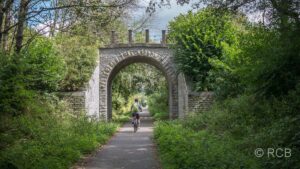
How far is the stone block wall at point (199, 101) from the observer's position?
67.2ft

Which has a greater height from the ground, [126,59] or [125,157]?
[126,59]

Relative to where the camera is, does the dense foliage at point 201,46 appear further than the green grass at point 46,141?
Yes

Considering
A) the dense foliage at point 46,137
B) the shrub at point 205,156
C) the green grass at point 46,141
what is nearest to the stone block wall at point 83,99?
the dense foliage at point 46,137

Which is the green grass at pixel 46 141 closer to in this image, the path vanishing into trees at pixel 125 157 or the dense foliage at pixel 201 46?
the path vanishing into trees at pixel 125 157

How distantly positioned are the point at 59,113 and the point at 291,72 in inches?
384

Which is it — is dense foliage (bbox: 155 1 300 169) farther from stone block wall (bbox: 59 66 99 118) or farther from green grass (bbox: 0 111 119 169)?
stone block wall (bbox: 59 66 99 118)

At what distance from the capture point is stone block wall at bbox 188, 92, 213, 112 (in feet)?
67.2

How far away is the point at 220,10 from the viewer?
10258 mm

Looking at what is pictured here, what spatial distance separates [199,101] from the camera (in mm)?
20531

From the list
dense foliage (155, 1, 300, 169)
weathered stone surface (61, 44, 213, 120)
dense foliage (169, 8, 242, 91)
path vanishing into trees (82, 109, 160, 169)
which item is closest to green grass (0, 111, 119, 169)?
path vanishing into trees (82, 109, 160, 169)

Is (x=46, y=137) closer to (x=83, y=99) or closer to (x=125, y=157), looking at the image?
(x=125, y=157)

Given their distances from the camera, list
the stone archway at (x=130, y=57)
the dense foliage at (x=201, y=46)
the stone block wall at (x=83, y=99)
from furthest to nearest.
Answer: the stone archway at (x=130, y=57) → the dense foliage at (x=201, y=46) → the stone block wall at (x=83, y=99)

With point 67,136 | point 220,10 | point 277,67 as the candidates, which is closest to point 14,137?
point 67,136

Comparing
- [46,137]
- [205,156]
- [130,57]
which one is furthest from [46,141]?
[130,57]
